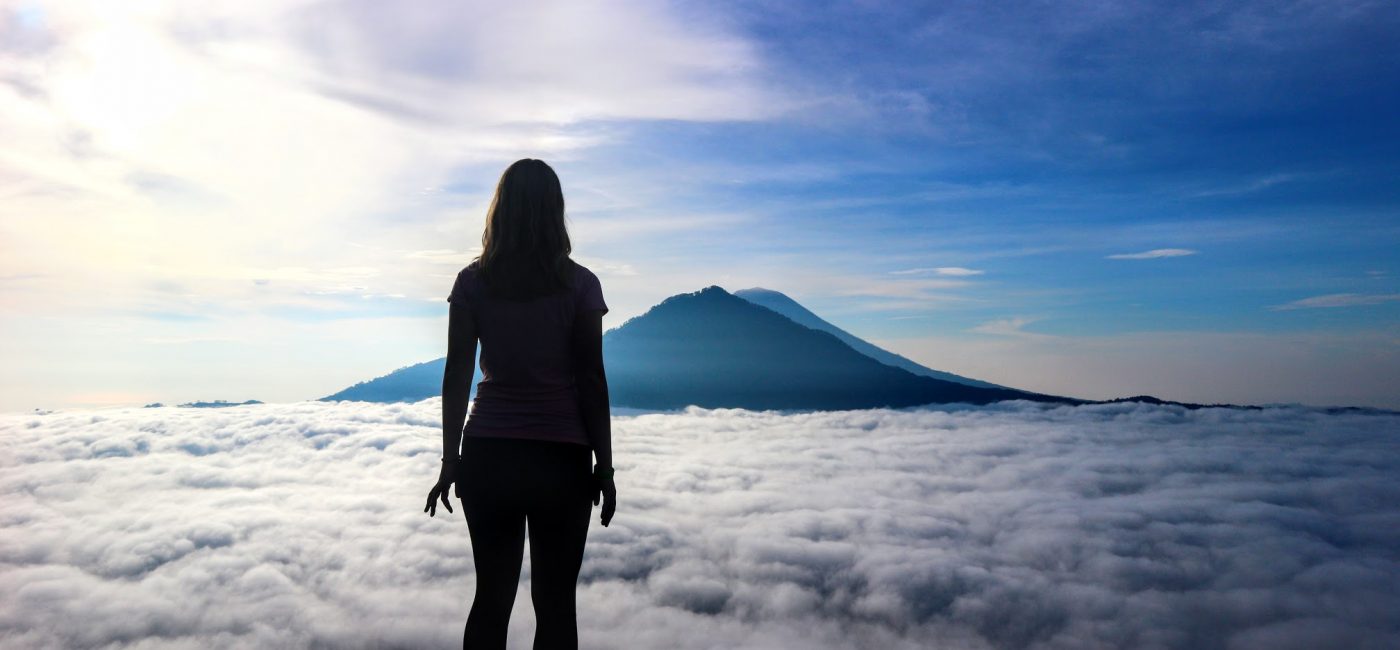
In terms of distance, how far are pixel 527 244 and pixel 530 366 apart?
1.81ft

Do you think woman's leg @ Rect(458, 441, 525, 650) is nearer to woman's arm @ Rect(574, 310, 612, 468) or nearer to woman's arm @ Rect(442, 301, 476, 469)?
woman's arm @ Rect(442, 301, 476, 469)

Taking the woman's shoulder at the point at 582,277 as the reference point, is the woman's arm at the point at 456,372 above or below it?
below

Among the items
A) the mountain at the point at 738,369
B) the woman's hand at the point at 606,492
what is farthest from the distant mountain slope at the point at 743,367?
the woman's hand at the point at 606,492

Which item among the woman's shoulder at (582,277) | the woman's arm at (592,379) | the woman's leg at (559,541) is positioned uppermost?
the woman's shoulder at (582,277)

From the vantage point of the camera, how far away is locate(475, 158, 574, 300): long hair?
3.51m

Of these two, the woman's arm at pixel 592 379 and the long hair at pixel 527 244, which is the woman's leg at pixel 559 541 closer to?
the woman's arm at pixel 592 379

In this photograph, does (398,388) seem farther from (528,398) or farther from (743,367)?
(528,398)

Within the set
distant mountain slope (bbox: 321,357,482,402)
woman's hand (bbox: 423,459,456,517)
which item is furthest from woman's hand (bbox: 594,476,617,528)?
distant mountain slope (bbox: 321,357,482,402)

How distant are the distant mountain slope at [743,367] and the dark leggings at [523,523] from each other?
304 feet

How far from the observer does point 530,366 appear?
Answer: 3516mm

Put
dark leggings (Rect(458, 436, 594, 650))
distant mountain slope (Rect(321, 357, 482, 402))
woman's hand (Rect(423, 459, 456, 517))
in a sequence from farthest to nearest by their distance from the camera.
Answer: distant mountain slope (Rect(321, 357, 482, 402)), woman's hand (Rect(423, 459, 456, 517)), dark leggings (Rect(458, 436, 594, 650))

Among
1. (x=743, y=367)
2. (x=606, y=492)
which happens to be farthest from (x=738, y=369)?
(x=606, y=492)

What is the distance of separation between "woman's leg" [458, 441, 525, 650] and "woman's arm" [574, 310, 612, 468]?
0.40m

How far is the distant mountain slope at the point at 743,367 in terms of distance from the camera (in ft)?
338
